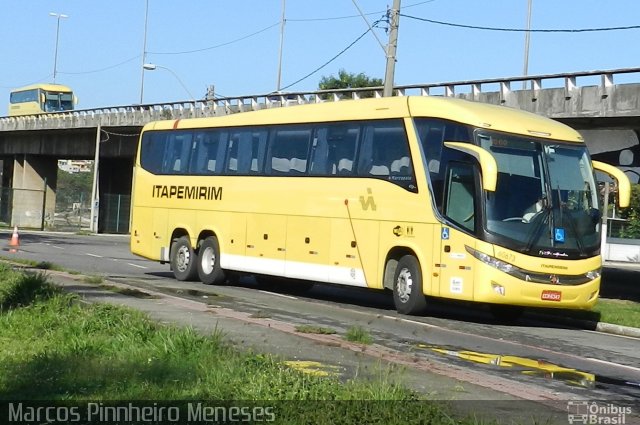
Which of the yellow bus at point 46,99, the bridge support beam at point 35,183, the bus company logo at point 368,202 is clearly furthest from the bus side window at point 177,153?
the yellow bus at point 46,99

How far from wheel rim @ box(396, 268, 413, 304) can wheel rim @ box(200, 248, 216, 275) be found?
22.0ft

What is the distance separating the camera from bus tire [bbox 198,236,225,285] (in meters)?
24.9

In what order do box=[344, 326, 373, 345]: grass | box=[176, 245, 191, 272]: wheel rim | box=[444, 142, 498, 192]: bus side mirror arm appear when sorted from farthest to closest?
1. box=[176, 245, 191, 272]: wheel rim
2. box=[444, 142, 498, 192]: bus side mirror arm
3. box=[344, 326, 373, 345]: grass

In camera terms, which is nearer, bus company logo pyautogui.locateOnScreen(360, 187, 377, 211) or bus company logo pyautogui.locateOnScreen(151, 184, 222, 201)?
bus company logo pyautogui.locateOnScreen(360, 187, 377, 211)

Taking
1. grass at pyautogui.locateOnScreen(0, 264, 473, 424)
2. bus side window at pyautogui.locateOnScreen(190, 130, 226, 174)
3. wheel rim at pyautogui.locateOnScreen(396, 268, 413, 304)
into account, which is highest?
bus side window at pyautogui.locateOnScreen(190, 130, 226, 174)

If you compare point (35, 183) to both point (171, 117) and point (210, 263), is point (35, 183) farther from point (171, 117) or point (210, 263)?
point (210, 263)

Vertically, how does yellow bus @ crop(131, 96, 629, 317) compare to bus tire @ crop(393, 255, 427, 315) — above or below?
above

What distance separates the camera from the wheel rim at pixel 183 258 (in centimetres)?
2575

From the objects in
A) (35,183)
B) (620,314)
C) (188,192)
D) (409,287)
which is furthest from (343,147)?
(35,183)

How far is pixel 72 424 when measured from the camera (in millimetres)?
7398

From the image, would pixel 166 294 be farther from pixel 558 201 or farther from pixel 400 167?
pixel 558 201

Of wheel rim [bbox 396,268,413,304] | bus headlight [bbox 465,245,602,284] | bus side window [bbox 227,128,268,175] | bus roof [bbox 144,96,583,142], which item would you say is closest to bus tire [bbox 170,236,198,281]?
bus side window [bbox 227,128,268,175]

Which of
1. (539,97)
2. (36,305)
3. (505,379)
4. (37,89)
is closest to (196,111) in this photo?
(539,97)

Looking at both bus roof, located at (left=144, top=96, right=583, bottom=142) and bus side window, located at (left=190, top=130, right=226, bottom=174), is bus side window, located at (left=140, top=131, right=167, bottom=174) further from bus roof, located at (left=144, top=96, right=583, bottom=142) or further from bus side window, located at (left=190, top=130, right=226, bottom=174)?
bus roof, located at (left=144, top=96, right=583, bottom=142)
